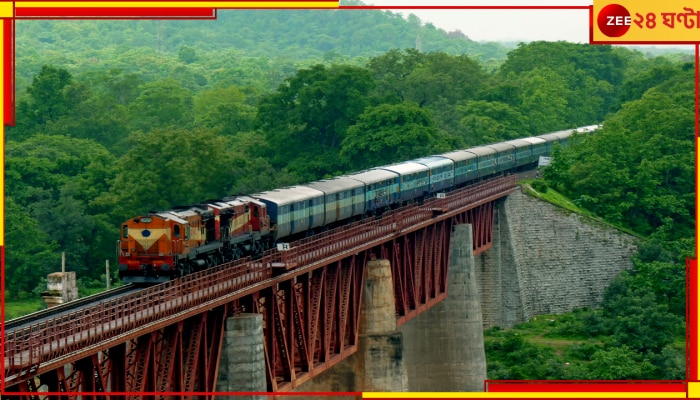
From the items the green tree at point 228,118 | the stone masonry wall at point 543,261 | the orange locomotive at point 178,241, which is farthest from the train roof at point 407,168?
the green tree at point 228,118

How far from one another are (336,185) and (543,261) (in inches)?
954

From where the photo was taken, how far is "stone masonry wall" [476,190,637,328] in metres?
78.4

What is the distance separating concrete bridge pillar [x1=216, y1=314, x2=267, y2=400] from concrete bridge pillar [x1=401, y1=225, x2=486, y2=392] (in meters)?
30.0

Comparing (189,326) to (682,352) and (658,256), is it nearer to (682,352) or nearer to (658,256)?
(682,352)

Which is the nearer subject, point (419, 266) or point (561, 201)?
point (419, 266)

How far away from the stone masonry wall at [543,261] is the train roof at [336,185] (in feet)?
61.9

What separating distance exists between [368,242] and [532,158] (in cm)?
4573

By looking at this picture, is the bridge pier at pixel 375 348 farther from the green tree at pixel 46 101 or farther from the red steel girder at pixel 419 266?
the green tree at pixel 46 101

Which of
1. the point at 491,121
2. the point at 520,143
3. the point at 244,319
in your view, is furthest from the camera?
the point at 491,121

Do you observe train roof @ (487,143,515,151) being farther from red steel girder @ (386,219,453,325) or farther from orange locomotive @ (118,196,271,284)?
orange locomotive @ (118,196,271,284)

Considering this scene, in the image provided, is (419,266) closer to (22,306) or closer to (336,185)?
(336,185)

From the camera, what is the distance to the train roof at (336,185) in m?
57.4

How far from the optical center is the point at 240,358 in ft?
124

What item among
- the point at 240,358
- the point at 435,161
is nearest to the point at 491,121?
the point at 435,161
